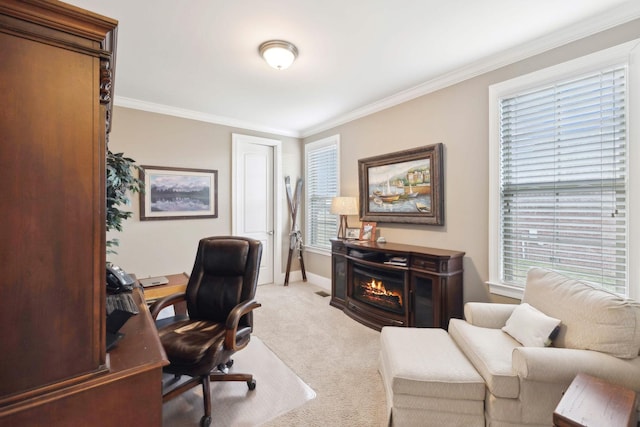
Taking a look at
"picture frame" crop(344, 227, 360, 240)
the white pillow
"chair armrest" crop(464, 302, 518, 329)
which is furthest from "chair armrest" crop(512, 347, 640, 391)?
"picture frame" crop(344, 227, 360, 240)

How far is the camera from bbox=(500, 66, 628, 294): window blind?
2008 mm

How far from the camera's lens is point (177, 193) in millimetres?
3910

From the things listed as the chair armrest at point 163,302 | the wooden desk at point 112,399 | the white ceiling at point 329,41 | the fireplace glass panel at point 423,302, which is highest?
the white ceiling at point 329,41

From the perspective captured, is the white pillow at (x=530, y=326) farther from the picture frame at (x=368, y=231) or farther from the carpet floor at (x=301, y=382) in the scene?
the picture frame at (x=368, y=231)

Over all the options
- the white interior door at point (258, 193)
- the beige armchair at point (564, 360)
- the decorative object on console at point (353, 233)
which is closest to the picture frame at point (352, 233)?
the decorative object on console at point (353, 233)

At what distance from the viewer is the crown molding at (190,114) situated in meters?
3.52

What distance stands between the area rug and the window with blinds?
2.49m

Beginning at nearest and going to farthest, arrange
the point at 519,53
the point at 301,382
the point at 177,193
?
the point at 301,382 → the point at 519,53 → the point at 177,193

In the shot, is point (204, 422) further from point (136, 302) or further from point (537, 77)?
point (537, 77)

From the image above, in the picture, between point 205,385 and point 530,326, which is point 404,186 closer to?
point 530,326

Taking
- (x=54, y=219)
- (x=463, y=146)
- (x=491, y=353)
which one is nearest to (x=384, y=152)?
(x=463, y=146)

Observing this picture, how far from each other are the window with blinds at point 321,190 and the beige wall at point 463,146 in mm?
1212

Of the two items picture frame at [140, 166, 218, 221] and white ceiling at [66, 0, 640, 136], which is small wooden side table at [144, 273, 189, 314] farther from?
white ceiling at [66, 0, 640, 136]

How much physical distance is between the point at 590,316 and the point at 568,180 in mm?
1102
